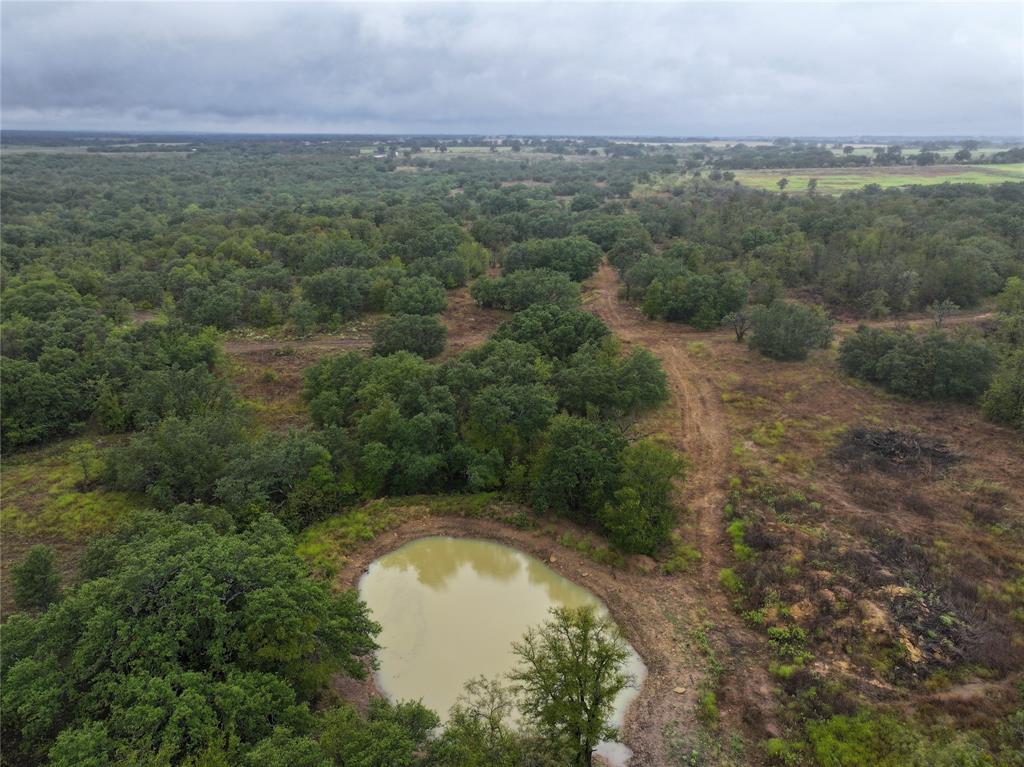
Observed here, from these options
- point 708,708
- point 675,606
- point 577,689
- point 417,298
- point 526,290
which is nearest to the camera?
point 577,689

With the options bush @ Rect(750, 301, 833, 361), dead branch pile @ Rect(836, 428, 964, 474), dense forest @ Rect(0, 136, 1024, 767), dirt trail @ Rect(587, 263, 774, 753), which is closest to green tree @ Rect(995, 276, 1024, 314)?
dense forest @ Rect(0, 136, 1024, 767)

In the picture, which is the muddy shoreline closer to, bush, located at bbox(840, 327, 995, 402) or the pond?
the pond

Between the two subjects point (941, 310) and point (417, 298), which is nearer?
point (941, 310)

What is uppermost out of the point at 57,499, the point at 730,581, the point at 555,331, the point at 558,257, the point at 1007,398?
the point at 558,257

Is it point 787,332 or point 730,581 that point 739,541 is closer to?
point 730,581

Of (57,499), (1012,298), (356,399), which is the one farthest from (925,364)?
(57,499)

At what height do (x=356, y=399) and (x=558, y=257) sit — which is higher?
(x=558, y=257)

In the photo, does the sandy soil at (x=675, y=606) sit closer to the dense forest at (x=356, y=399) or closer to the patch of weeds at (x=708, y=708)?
the patch of weeds at (x=708, y=708)
